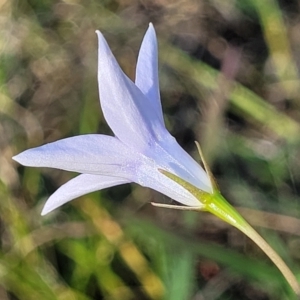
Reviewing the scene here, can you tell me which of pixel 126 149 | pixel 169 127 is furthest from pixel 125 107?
pixel 169 127

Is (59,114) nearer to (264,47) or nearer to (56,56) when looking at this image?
(56,56)

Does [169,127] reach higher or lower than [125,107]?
lower

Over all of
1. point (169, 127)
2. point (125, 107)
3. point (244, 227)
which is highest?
point (125, 107)

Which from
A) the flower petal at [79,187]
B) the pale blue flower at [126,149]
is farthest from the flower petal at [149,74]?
the flower petal at [79,187]

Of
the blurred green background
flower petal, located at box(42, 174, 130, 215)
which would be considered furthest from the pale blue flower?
the blurred green background

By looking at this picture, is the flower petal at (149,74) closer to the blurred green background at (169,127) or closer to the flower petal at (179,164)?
the flower petal at (179,164)

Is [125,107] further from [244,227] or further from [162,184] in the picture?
[244,227]

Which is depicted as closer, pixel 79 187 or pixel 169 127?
pixel 79 187

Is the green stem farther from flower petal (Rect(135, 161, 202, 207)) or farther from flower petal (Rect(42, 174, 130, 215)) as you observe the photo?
flower petal (Rect(42, 174, 130, 215))
